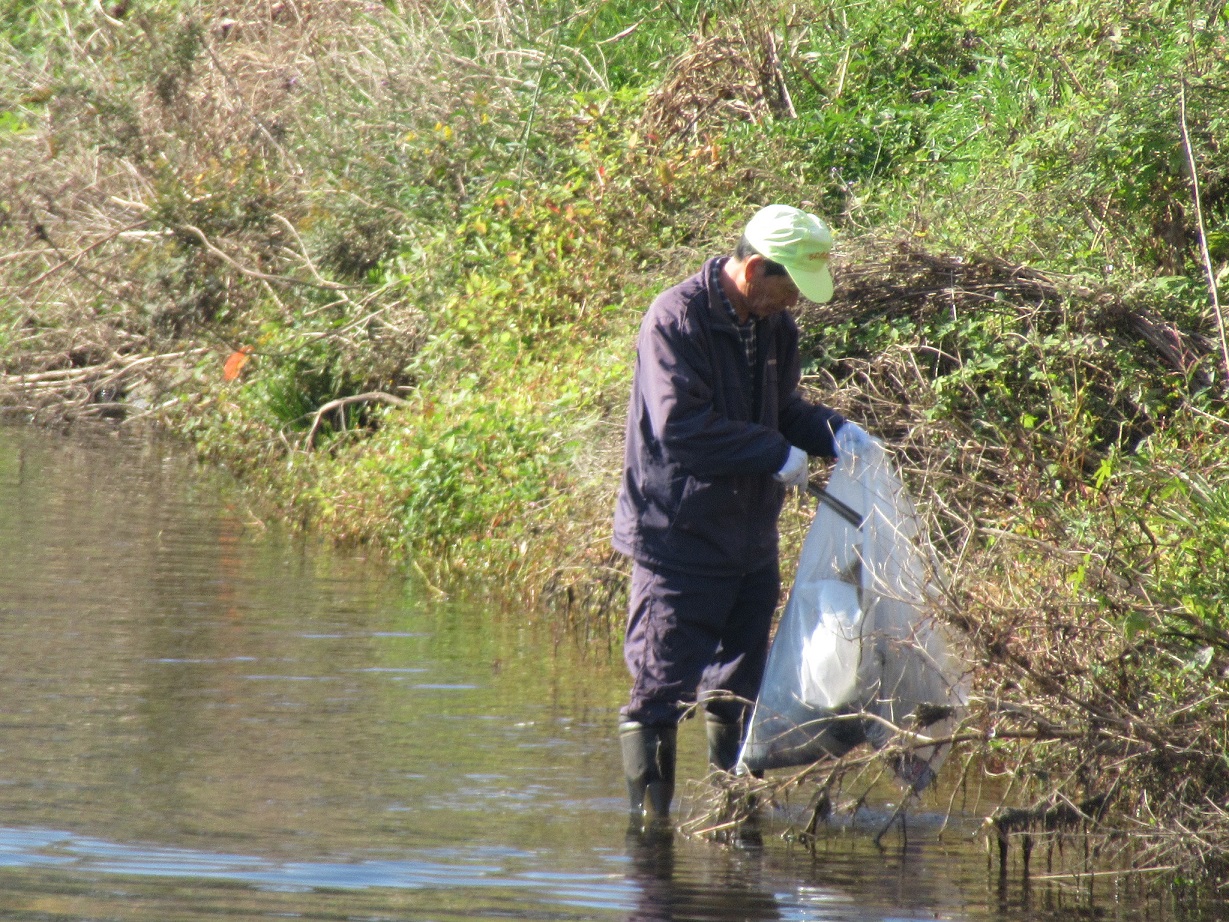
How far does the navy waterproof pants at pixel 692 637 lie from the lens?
5336 mm

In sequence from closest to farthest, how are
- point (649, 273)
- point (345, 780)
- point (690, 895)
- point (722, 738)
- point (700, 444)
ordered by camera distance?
point (690, 895), point (700, 444), point (722, 738), point (345, 780), point (649, 273)

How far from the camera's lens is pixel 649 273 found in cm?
1005

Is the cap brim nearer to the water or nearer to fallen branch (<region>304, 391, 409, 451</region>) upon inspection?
the water

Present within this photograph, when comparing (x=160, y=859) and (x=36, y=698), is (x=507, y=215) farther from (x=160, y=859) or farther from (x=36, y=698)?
(x=160, y=859)

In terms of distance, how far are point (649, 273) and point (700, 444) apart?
5.03 metres

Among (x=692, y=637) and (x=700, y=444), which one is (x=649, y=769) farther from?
(x=700, y=444)

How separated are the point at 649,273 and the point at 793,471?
198 inches

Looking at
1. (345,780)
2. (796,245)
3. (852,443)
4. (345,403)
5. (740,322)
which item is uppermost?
(345,403)

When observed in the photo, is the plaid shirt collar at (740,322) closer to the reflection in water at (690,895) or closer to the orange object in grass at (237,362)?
the reflection in water at (690,895)

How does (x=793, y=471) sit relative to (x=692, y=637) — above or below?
above

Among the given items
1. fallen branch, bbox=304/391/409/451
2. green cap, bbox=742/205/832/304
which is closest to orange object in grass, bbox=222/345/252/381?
fallen branch, bbox=304/391/409/451

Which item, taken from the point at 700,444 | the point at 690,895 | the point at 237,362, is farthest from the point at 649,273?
the point at 237,362

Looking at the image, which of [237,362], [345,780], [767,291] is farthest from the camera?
[237,362]

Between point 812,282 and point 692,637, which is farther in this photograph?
point 692,637
